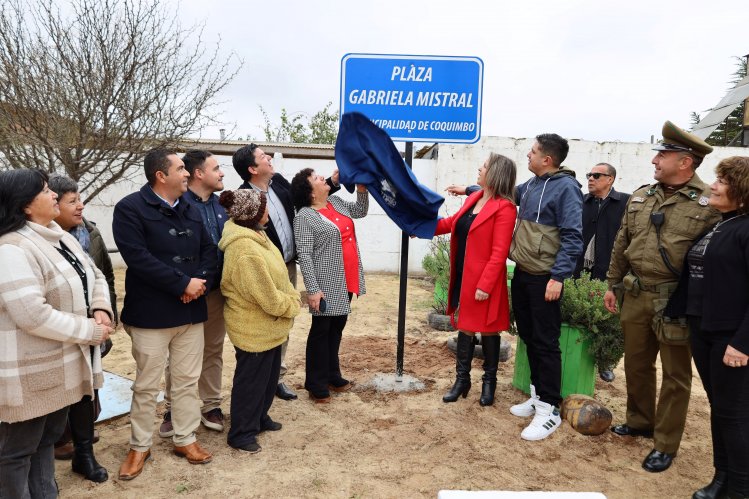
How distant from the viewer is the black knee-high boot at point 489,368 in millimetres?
4379

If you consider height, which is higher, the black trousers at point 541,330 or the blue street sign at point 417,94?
the blue street sign at point 417,94

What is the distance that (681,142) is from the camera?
132 inches

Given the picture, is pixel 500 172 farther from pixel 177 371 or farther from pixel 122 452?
pixel 122 452

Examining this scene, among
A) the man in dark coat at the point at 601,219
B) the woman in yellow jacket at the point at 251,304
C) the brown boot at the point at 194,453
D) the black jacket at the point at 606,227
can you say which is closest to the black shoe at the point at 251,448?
the woman in yellow jacket at the point at 251,304

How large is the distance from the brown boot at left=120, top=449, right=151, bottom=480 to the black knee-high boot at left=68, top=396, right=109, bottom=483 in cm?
11

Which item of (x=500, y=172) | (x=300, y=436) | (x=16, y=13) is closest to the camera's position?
(x=300, y=436)

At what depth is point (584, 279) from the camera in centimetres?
459

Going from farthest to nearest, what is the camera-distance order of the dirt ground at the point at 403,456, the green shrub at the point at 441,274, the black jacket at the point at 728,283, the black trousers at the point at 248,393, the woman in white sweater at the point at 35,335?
1. the green shrub at the point at 441,274
2. the black trousers at the point at 248,393
3. the dirt ground at the point at 403,456
4. the black jacket at the point at 728,283
5. the woman in white sweater at the point at 35,335

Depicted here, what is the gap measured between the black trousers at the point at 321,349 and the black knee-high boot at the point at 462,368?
101 cm

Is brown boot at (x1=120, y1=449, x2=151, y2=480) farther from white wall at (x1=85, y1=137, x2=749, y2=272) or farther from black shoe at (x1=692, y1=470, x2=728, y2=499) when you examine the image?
white wall at (x1=85, y1=137, x2=749, y2=272)

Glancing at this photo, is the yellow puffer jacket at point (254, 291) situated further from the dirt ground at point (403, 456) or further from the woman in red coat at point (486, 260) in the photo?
the woman in red coat at point (486, 260)

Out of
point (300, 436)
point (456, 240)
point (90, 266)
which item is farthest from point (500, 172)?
point (90, 266)

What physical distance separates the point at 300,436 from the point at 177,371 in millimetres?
1035

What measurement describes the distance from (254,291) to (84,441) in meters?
1.37
